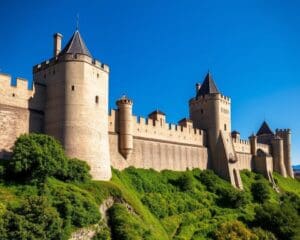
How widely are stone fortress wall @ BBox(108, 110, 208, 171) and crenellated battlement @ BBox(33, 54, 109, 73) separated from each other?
19.4ft

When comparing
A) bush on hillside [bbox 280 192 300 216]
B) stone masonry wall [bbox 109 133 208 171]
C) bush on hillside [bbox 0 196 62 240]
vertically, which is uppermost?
stone masonry wall [bbox 109 133 208 171]

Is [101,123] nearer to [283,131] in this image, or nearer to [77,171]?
[77,171]

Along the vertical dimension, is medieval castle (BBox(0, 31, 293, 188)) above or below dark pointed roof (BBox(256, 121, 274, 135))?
below

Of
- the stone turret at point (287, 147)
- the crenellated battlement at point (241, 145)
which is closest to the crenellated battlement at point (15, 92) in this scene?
the crenellated battlement at point (241, 145)

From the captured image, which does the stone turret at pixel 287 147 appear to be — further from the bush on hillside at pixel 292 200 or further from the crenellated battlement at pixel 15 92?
the crenellated battlement at pixel 15 92

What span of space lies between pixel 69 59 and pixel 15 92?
496 cm

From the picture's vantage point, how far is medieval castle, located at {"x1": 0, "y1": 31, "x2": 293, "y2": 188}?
28125 millimetres

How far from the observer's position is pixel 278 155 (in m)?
66.2

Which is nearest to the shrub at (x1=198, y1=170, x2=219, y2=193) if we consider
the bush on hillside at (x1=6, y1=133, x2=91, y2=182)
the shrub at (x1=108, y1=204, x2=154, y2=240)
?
the shrub at (x1=108, y1=204, x2=154, y2=240)

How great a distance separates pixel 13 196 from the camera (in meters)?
21.8

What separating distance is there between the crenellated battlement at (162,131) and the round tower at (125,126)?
561mm

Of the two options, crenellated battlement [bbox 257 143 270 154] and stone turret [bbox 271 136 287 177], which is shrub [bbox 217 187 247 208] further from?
stone turret [bbox 271 136 287 177]

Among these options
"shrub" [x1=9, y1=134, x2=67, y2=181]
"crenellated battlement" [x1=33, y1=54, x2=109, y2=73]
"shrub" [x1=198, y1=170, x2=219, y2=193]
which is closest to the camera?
"shrub" [x1=9, y1=134, x2=67, y2=181]

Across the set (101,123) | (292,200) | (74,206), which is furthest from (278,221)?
(74,206)
